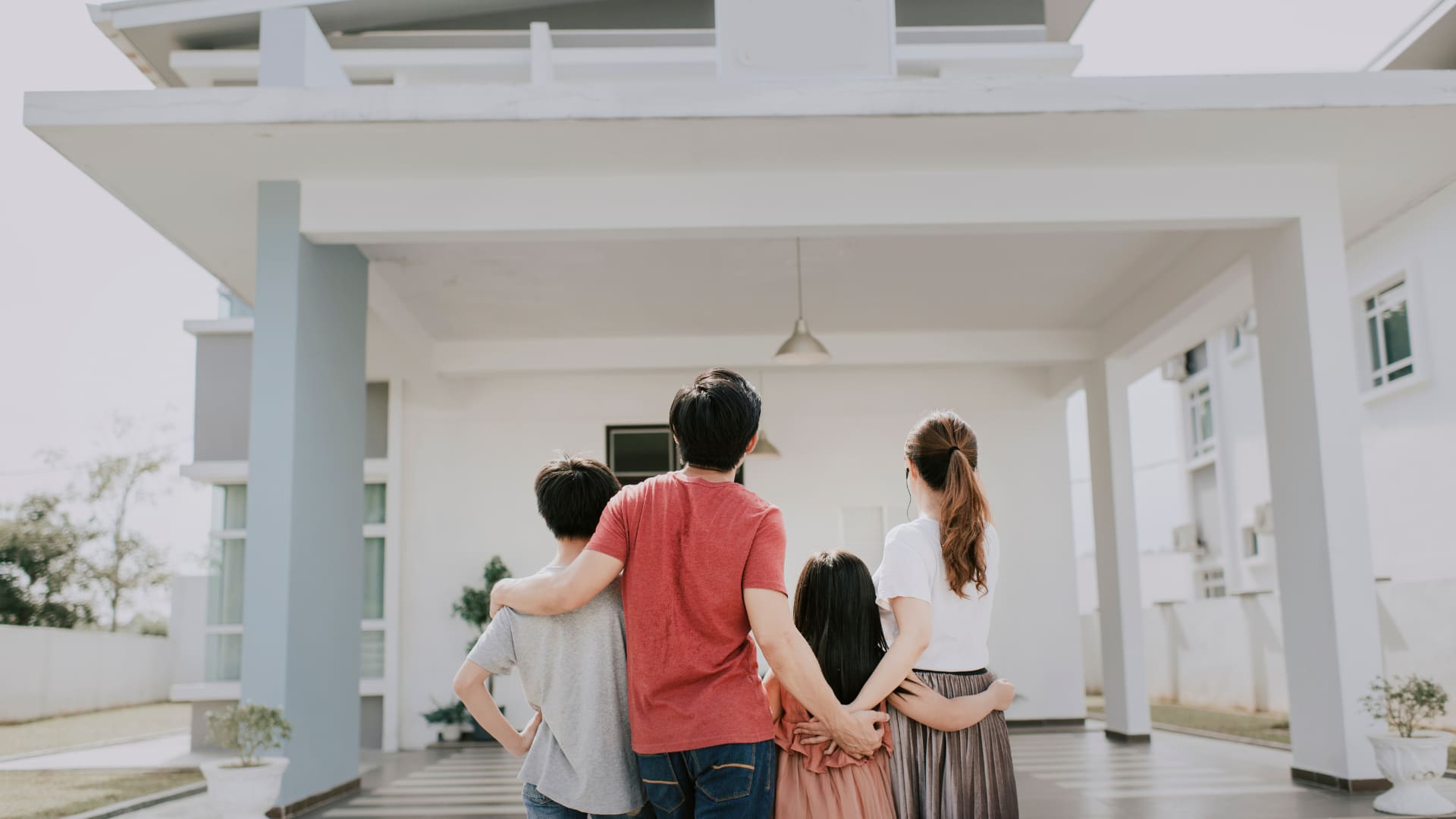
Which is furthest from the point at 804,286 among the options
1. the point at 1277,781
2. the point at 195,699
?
the point at 195,699

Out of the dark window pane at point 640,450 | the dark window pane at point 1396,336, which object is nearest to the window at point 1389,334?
the dark window pane at point 1396,336

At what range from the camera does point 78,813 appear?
550cm

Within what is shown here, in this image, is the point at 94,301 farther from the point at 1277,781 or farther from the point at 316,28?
the point at 1277,781

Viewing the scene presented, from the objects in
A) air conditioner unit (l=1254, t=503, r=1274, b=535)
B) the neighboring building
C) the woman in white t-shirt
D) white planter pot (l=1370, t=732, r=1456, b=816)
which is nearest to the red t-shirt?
the woman in white t-shirt

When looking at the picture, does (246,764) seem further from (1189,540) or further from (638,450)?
(1189,540)

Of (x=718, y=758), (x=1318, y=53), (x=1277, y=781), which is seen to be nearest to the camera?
(x=718, y=758)

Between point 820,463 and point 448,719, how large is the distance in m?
3.67

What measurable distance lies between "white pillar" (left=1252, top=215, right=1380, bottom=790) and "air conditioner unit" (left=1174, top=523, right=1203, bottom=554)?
12215 mm

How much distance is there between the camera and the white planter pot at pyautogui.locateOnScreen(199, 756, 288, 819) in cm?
432

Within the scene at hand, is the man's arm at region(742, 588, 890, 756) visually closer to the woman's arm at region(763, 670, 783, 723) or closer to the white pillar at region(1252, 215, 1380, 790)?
the woman's arm at region(763, 670, 783, 723)

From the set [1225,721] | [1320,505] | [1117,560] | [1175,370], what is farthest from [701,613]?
[1175,370]

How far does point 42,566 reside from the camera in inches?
766

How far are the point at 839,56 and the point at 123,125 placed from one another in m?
3.01

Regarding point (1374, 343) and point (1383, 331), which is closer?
point (1383, 331)
